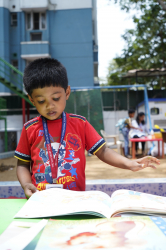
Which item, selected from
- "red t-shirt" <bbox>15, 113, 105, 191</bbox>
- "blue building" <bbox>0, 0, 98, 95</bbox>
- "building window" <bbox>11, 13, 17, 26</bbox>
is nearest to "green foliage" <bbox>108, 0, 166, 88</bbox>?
"blue building" <bbox>0, 0, 98, 95</bbox>

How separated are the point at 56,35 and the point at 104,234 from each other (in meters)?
13.6

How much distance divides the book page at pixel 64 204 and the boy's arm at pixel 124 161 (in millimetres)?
227

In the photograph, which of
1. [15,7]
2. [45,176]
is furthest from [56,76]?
[15,7]

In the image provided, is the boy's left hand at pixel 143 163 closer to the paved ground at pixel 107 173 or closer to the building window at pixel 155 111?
the paved ground at pixel 107 173

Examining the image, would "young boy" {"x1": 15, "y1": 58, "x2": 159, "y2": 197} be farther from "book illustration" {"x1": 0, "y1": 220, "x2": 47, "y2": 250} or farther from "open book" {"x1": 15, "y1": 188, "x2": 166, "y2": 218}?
"book illustration" {"x1": 0, "y1": 220, "x2": 47, "y2": 250}

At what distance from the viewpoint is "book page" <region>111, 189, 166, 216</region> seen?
0.78 meters

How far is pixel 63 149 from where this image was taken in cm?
124

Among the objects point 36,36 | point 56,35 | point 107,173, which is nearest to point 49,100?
point 107,173

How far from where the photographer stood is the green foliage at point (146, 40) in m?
14.3

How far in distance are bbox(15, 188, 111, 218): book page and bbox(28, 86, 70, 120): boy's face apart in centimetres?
37

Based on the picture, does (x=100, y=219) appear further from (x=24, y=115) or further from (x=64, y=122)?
(x=24, y=115)

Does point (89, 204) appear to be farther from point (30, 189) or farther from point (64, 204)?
point (30, 189)

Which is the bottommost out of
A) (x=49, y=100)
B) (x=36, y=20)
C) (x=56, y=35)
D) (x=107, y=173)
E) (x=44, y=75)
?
(x=107, y=173)

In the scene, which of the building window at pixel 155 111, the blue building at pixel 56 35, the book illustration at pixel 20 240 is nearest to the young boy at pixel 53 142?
the book illustration at pixel 20 240
